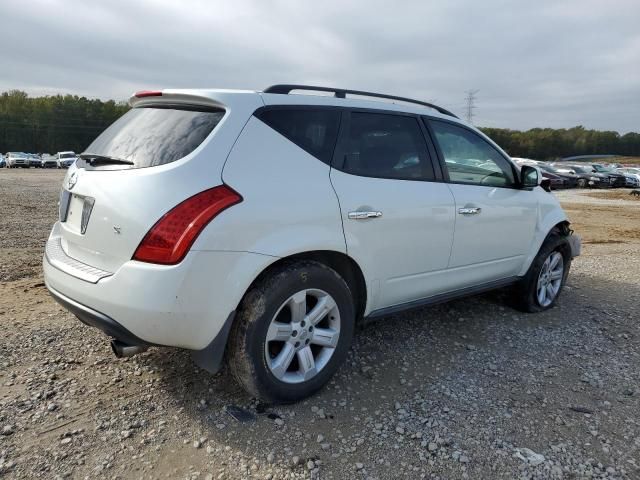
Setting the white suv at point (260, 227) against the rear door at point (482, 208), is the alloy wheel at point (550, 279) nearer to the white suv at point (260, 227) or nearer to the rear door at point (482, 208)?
the rear door at point (482, 208)

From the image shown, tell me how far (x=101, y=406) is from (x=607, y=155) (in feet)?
347

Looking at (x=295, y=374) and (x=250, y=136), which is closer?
(x=250, y=136)

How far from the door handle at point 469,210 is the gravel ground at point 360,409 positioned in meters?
1.05

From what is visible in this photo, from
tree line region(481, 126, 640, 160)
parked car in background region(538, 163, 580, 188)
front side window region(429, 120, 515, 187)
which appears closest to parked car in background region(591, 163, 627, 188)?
parked car in background region(538, 163, 580, 188)

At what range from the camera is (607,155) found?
9112 cm

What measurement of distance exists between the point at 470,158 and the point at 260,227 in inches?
85.7

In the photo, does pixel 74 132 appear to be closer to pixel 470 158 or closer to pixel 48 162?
pixel 48 162

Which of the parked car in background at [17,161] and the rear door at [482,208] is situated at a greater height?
the rear door at [482,208]

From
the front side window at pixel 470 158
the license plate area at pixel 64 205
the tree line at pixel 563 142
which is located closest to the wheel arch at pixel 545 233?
the front side window at pixel 470 158

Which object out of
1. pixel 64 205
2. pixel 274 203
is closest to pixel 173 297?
pixel 274 203

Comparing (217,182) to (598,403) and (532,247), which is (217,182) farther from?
(532,247)

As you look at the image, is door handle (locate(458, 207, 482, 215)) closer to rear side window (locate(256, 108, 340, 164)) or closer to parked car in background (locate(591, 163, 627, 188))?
rear side window (locate(256, 108, 340, 164))

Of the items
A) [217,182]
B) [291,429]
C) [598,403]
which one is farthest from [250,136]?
[598,403]

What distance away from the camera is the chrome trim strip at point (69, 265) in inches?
99.0
